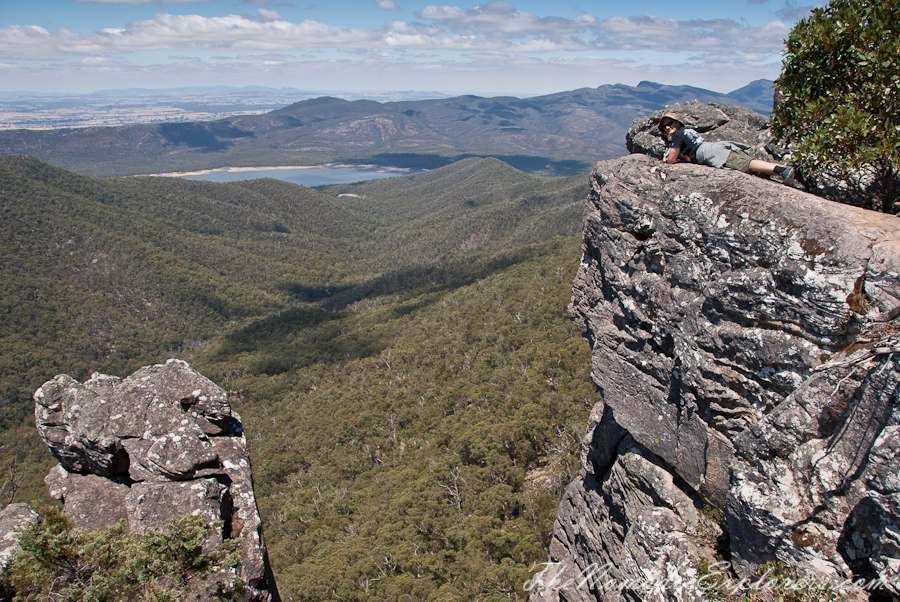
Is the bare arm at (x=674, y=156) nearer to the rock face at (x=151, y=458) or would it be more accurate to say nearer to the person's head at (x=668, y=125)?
the person's head at (x=668, y=125)

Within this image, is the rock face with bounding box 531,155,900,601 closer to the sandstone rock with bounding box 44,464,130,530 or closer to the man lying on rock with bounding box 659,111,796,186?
the man lying on rock with bounding box 659,111,796,186

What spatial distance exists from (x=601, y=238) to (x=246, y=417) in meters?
92.2

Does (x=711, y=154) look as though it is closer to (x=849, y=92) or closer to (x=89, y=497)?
(x=849, y=92)

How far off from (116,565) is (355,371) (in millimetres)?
86479

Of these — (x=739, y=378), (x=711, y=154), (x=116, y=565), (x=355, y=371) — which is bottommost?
(x=355, y=371)

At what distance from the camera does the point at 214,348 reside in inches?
5448

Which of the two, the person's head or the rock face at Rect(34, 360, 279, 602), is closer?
the rock face at Rect(34, 360, 279, 602)

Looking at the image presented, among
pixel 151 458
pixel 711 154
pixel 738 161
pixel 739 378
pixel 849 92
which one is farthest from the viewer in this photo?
pixel 711 154

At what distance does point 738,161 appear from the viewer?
10922 mm

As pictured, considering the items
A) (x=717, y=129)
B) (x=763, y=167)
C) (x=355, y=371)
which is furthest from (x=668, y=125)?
(x=355, y=371)

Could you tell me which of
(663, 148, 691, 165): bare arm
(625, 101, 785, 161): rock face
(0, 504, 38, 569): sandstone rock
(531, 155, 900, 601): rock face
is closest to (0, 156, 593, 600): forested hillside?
(531, 155, 900, 601): rock face

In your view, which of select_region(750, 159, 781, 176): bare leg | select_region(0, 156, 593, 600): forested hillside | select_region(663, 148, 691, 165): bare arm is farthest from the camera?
select_region(0, 156, 593, 600): forested hillside

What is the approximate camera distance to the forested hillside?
36688 mm

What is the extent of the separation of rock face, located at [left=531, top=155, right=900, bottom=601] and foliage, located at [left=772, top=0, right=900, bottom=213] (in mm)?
1054
